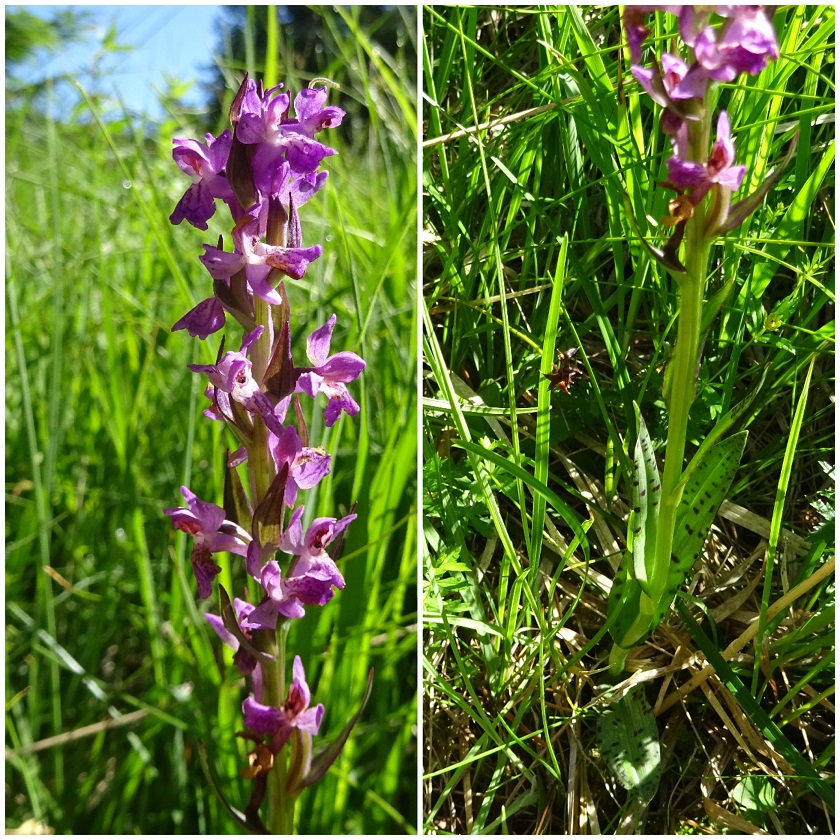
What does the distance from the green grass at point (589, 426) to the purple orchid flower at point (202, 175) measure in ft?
0.70

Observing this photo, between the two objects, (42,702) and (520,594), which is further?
(42,702)

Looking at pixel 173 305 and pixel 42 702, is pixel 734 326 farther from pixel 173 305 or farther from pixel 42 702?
pixel 42 702

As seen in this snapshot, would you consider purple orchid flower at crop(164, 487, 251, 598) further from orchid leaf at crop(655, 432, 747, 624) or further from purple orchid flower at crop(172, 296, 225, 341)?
orchid leaf at crop(655, 432, 747, 624)

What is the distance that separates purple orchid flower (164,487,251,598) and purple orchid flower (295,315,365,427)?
3.5 inches

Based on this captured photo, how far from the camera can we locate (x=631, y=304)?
1.99 ft

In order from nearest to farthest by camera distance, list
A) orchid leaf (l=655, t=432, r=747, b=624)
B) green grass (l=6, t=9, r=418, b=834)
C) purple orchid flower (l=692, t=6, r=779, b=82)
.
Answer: purple orchid flower (l=692, t=6, r=779, b=82)
orchid leaf (l=655, t=432, r=747, b=624)
green grass (l=6, t=9, r=418, b=834)

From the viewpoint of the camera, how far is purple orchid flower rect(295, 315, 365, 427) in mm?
422

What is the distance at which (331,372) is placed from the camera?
1.42 ft

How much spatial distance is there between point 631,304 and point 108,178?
93cm

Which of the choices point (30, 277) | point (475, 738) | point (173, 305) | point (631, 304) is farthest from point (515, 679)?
point (30, 277)

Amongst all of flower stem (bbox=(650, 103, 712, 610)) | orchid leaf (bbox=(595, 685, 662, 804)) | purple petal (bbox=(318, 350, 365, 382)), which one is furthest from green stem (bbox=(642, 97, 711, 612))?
purple petal (bbox=(318, 350, 365, 382))

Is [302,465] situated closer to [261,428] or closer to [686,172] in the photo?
[261,428]

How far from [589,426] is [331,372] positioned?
29 centimetres

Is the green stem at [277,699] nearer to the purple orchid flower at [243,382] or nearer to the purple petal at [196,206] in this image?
the purple orchid flower at [243,382]
